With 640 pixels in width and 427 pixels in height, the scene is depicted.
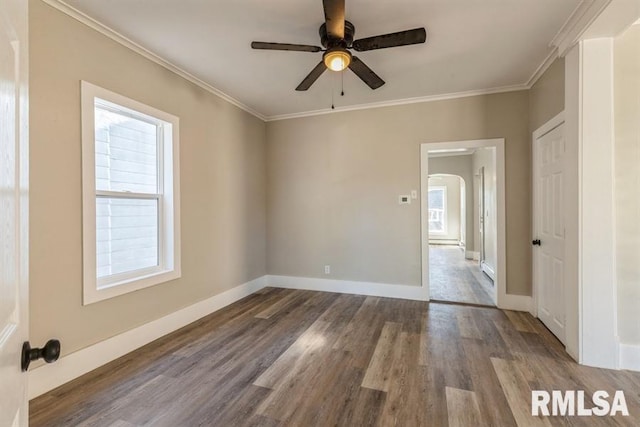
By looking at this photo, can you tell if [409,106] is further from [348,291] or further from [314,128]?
[348,291]

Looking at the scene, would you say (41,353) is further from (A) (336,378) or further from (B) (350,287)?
(B) (350,287)

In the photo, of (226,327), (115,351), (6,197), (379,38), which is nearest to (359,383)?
(226,327)

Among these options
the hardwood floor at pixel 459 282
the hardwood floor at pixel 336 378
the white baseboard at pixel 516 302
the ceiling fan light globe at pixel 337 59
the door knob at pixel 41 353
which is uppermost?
the ceiling fan light globe at pixel 337 59

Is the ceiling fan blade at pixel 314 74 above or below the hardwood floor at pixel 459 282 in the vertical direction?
above

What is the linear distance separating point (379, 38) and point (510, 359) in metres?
2.70

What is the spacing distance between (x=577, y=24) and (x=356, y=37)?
1671mm

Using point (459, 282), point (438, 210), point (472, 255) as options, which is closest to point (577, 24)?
point (459, 282)

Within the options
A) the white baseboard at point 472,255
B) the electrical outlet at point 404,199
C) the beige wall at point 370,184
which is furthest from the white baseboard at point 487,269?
the electrical outlet at point 404,199

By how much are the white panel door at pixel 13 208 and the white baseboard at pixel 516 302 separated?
4201mm

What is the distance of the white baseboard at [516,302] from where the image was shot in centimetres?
352

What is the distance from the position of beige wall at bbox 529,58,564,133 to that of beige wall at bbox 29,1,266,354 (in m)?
3.61

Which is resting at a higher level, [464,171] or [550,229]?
[464,171]

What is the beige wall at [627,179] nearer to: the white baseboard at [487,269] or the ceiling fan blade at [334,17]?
the ceiling fan blade at [334,17]

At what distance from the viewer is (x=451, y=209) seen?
10.3 m
